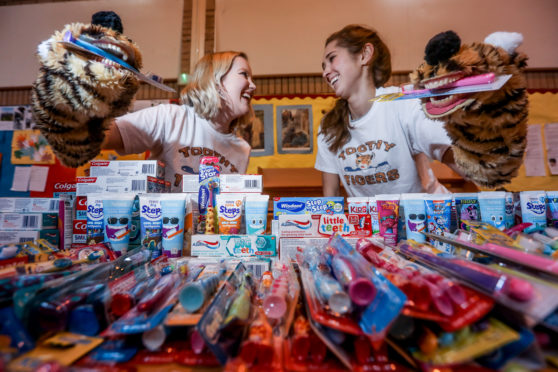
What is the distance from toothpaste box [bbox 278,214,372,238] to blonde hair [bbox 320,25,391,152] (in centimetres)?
92

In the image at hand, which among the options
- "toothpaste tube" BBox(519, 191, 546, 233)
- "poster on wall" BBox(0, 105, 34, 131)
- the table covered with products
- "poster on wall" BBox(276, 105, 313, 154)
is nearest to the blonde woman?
the table covered with products

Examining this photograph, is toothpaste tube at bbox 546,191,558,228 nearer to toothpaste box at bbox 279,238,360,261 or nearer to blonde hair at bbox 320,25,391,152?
toothpaste box at bbox 279,238,360,261

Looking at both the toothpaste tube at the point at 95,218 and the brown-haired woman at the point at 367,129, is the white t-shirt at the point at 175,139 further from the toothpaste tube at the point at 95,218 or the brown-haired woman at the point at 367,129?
the brown-haired woman at the point at 367,129

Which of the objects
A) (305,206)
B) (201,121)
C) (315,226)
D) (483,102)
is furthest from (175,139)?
(483,102)

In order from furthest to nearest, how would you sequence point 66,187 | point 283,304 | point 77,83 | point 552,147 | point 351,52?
point 552,147
point 351,52
point 66,187
point 77,83
point 283,304

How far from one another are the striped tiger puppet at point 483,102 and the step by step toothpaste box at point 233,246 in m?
0.66

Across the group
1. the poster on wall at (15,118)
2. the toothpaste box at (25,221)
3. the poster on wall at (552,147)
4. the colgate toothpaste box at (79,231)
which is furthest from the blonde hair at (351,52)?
the poster on wall at (15,118)

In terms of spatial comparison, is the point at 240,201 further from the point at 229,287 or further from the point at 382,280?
the point at 382,280

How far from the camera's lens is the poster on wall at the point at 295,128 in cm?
296

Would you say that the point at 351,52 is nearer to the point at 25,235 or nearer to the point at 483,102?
the point at 483,102

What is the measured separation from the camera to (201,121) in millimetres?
1677

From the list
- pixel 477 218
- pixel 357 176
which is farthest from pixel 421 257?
pixel 357 176

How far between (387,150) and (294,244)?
3.20 feet

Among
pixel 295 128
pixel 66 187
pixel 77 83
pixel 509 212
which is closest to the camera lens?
pixel 77 83
